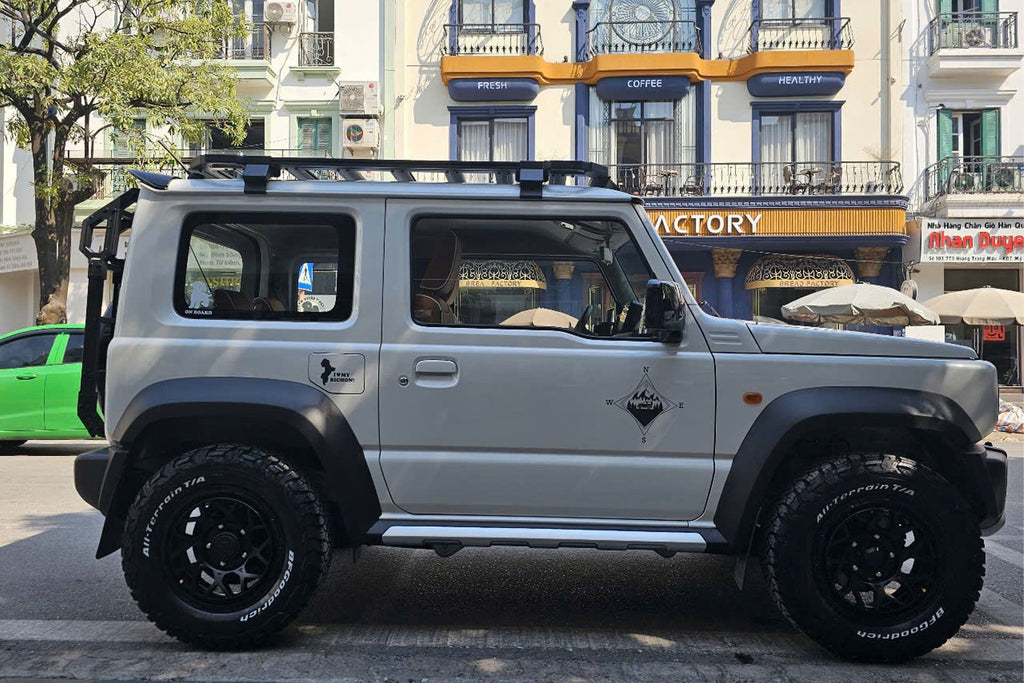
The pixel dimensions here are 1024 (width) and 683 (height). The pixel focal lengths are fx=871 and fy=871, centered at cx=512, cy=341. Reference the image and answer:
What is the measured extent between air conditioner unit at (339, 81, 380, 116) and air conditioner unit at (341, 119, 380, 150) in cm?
25

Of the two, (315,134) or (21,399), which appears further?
(315,134)

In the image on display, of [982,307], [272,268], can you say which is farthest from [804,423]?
[982,307]

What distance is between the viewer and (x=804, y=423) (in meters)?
3.72

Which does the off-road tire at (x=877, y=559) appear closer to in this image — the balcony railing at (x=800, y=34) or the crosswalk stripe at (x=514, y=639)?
the crosswalk stripe at (x=514, y=639)

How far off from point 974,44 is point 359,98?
45.5 ft

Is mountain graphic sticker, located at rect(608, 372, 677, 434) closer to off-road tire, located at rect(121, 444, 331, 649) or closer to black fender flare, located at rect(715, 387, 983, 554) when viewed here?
black fender flare, located at rect(715, 387, 983, 554)

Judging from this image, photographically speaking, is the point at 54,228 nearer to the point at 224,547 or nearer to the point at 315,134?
the point at 315,134

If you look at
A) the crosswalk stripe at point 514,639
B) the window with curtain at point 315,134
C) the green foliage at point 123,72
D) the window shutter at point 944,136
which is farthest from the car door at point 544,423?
Answer: the window shutter at point 944,136

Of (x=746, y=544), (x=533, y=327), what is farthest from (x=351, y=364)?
(x=746, y=544)

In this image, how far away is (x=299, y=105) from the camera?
806 inches

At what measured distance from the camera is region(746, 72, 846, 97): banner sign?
19453mm

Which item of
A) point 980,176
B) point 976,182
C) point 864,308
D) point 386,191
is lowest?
point 864,308

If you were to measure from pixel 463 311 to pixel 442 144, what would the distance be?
17.1m

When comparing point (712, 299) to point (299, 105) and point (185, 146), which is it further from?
point (185, 146)
